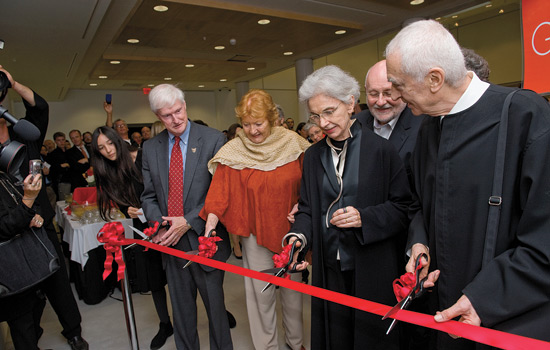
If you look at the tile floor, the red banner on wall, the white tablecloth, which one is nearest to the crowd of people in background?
the tile floor

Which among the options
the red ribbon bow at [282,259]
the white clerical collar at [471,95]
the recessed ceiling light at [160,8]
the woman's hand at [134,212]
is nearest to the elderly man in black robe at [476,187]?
the white clerical collar at [471,95]

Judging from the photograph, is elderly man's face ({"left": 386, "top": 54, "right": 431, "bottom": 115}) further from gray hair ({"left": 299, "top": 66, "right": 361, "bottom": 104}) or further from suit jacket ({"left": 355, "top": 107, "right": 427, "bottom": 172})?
suit jacket ({"left": 355, "top": 107, "right": 427, "bottom": 172})

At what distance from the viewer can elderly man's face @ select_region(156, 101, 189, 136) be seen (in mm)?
2312

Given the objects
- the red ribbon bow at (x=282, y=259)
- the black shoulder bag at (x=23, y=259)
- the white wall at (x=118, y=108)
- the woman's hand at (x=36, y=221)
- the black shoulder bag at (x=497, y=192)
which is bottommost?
the black shoulder bag at (x=23, y=259)

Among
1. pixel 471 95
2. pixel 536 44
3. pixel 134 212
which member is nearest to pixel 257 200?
pixel 134 212

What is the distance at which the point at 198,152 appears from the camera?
2438 millimetres

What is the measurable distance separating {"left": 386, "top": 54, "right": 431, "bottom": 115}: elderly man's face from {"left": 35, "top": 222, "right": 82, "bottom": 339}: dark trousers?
8.55 ft

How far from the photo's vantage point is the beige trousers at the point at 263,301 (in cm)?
240

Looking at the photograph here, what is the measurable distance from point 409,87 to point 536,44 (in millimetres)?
1570

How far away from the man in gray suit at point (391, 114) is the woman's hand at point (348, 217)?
51cm

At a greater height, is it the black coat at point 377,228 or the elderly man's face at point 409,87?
the elderly man's face at point 409,87

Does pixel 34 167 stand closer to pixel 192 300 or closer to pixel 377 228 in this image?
pixel 192 300

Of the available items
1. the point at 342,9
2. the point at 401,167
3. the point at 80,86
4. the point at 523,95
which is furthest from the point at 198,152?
the point at 80,86

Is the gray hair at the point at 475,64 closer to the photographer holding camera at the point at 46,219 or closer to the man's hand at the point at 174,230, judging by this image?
the man's hand at the point at 174,230
